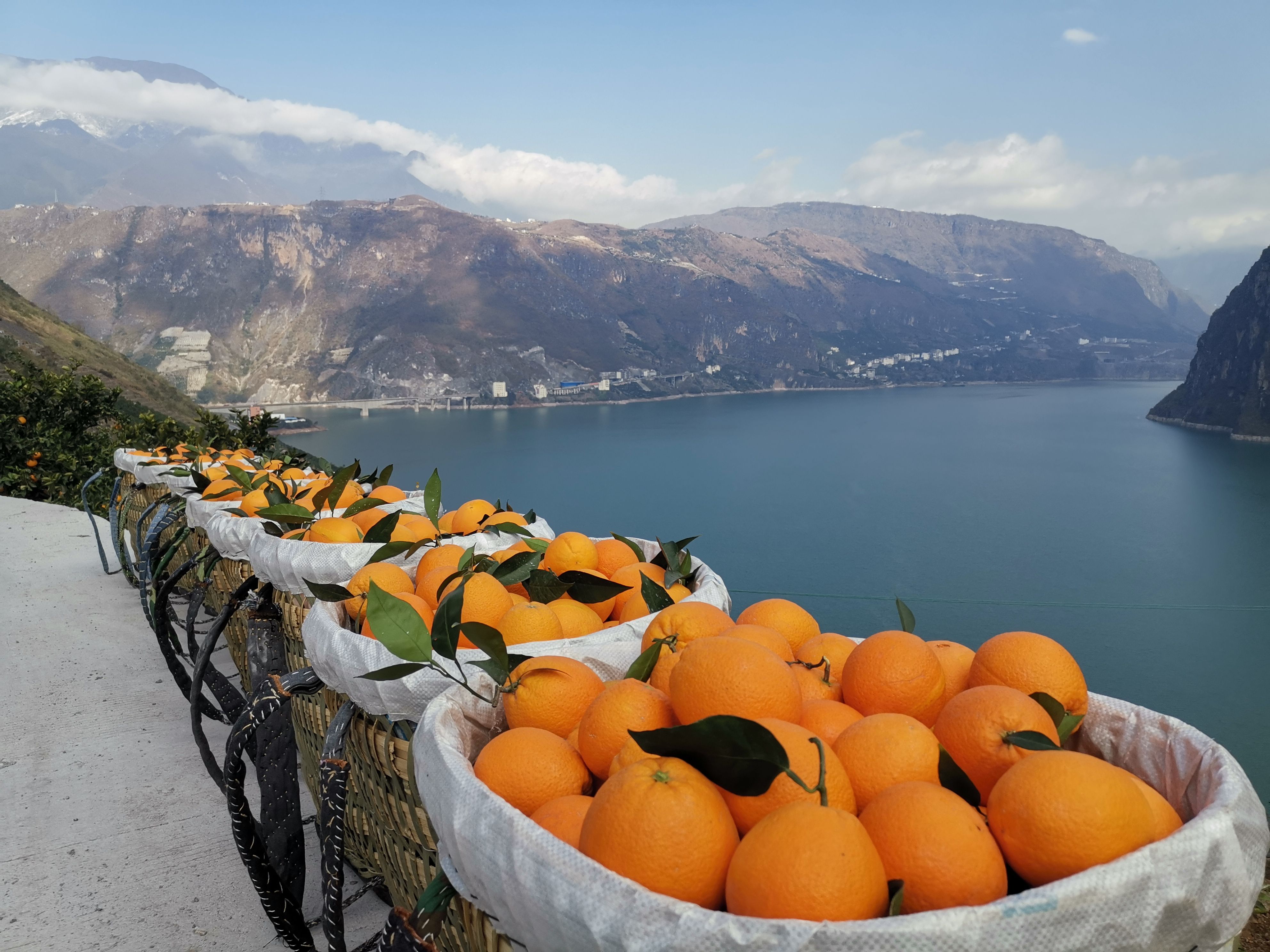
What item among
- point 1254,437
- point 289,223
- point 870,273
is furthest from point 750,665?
point 870,273

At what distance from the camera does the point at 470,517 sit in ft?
5.67

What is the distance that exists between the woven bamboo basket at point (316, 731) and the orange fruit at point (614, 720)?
407mm

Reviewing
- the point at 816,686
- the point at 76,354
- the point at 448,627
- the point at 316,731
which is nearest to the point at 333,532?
the point at 316,731

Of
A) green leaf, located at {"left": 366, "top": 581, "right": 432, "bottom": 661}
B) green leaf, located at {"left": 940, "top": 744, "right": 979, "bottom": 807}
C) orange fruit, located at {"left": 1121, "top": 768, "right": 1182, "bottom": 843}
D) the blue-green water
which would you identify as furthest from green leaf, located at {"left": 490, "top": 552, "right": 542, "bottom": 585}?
the blue-green water

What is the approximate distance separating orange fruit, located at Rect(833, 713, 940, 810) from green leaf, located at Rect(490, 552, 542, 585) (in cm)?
64

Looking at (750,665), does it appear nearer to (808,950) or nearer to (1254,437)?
(808,950)

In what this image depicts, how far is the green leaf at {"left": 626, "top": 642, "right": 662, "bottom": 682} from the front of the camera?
2.93 feet

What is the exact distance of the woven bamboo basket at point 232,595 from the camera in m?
1.69

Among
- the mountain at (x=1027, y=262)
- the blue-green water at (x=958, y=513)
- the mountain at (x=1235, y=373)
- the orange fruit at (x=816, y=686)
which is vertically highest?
the mountain at (x=1027, y=262)

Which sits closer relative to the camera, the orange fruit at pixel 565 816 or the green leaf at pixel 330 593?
the orange fruit at pixel 565 816

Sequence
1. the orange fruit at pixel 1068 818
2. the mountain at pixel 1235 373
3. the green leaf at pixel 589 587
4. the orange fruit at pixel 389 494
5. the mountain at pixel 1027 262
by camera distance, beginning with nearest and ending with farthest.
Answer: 1. the orange fruit at pixel 1068 818
2. the green leaf at pixel 589 587
3. the orange fruit at pixel 389 494
4. the mountain at pixel 1235 373
5. the mountain at pixel 1027 262

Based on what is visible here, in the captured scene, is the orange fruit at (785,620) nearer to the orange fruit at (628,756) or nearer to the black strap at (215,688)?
the orange fruit at (628,756)

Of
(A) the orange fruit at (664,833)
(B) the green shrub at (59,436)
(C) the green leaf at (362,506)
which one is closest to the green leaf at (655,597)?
(A) the orange fruit at (664,833)

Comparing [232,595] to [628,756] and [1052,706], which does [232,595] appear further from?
[1052,706]
